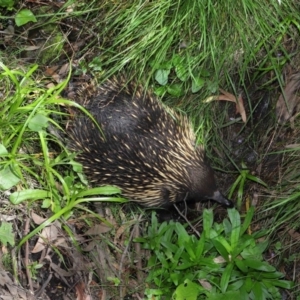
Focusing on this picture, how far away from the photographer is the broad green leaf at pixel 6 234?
3.13 metres

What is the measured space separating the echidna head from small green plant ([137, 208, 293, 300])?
87 mm

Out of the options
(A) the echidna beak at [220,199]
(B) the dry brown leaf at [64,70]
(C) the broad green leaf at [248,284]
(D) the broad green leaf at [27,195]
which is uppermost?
(B) the dry brown leaf at [64,70]

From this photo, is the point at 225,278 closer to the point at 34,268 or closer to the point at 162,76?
the point at 34,268

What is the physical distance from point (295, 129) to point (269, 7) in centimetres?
65

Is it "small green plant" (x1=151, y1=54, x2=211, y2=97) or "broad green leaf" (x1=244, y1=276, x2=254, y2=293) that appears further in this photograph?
"small green plant" (x1=151, y1=54, x2=211, y2=97)

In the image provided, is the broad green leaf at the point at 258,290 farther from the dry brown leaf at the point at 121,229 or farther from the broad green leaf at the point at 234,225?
the dry brown leaf at the point at 121,229

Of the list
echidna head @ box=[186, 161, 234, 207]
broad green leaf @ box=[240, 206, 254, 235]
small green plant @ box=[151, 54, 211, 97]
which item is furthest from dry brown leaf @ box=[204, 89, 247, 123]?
broad green leaf @ box=[240, 206, 254, 235]

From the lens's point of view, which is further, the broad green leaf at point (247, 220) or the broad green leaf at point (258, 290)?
the broad green leaf at point (247, 220)

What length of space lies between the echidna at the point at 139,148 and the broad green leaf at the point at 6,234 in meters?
0.48

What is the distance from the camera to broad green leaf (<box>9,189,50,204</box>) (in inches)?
125

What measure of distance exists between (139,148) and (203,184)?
1.22ft

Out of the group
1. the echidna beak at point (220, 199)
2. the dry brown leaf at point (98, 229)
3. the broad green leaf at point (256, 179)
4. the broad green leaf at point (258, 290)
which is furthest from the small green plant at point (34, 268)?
the broad green leaf at point (256, 179)

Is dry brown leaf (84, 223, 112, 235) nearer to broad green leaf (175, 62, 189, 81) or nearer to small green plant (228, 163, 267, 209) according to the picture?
small green plant (228, 163, 267, 209)

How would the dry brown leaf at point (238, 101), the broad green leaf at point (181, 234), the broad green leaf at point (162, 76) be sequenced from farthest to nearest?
the dry brown leaf at point (238, 101) < the broad green leaf at point (162, 76) < the broad green leaf at point (181, 234)
